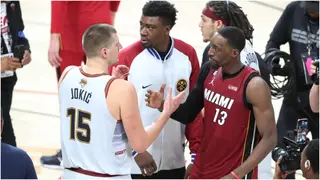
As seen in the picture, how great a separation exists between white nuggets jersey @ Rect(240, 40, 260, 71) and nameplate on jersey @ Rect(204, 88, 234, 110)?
485mm

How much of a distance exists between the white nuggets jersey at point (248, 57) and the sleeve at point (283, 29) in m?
1.40

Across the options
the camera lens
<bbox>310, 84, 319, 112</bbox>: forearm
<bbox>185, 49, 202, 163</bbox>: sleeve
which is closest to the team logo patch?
<bbox>185, 49, 202, 163</bbox>: sleeve

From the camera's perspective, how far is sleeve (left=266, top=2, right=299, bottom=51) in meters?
7.58

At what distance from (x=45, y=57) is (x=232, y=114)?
23.9 feet

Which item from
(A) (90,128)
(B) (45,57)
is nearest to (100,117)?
(A) (90,128)

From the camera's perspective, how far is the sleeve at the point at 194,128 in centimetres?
639

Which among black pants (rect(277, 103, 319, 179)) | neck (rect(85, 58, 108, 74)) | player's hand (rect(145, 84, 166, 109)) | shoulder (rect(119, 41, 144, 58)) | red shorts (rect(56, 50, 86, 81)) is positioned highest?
neck (rect(85, 58, 108, 74))

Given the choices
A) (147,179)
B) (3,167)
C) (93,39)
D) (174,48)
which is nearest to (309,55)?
(174,48)

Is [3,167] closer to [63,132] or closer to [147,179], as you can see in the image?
[63,132]

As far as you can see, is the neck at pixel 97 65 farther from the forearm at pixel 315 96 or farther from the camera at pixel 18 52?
the camera at pixel 18 52

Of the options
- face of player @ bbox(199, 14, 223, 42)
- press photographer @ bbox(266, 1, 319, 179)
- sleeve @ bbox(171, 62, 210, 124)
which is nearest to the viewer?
sleeve @ bbox(171, 62, 210, 124)

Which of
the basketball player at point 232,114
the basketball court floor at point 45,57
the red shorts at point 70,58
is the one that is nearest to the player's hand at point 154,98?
the basketball player at point 232,114

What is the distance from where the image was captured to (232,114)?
5.68m

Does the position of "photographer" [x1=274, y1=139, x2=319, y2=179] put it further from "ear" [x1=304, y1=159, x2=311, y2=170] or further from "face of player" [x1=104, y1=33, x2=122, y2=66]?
"face of player" [x1=104, y1=33, x2=122, y2=66]
